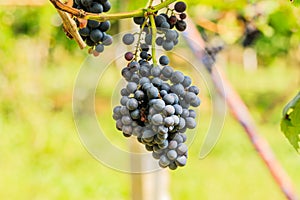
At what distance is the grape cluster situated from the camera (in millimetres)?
584

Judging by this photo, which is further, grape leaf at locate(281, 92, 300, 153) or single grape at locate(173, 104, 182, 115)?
grape leaf at locate(281, 92, 300, 153)

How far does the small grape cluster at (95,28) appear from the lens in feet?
2.13

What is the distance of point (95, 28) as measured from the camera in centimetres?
67

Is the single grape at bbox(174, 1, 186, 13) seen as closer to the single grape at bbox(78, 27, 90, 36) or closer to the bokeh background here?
the single grape at bbox(78, 27, 90, 36)

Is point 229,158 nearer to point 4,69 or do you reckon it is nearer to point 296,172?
point 296,172

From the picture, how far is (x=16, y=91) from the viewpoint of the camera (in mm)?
6074

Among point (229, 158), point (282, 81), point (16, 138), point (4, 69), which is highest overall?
point (282, 81)

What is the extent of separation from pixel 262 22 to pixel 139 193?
0.81 metres

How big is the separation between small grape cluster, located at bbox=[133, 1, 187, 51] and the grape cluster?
0.9 inches

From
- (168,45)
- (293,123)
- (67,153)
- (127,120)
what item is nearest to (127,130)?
(127,120)

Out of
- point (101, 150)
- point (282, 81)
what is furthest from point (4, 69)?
point (282, 81)

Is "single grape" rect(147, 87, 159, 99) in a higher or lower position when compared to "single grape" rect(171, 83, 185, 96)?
lower

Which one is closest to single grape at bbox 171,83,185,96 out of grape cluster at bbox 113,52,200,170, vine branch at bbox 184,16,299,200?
grape cluster at bbox 113,52,200,170

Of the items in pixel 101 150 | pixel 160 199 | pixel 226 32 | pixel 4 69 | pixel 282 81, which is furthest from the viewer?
pixel 282 81
